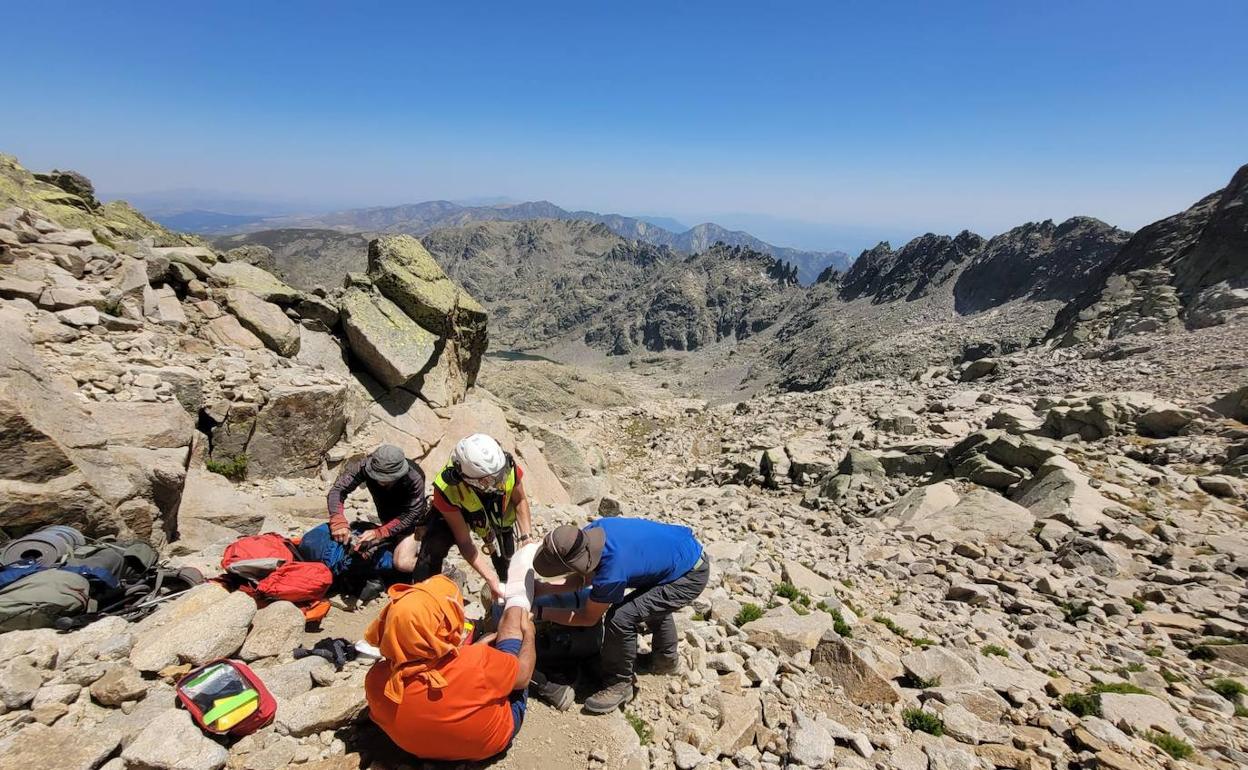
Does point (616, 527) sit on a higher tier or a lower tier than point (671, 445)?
higher

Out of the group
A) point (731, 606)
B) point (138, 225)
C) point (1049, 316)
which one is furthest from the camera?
point (1049, 316)

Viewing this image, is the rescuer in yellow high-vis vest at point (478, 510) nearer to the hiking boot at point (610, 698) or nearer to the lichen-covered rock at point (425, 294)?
the hiking boot at point (610, 698)

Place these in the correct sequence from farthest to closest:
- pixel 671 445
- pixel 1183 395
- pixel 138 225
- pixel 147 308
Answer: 1. pixel 671 445
2. pixel 138 225
3. pixel 1183 395
4. pixel 147 308

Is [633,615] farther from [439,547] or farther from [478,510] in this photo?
[439,547]

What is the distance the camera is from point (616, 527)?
6.00 meters

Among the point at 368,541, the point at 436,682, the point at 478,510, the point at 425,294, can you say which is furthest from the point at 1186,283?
the point at 436,682

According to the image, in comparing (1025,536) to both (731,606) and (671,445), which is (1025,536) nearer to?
(731,606)

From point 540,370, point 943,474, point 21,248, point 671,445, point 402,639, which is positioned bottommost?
point 540,370

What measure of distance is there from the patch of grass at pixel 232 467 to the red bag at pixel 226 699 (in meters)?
7.39

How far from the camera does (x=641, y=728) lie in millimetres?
5816

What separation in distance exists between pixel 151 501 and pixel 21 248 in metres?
8.91

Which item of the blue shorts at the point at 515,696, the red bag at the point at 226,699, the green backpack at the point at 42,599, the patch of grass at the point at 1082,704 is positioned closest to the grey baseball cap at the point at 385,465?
the red bag at the point at 226,699

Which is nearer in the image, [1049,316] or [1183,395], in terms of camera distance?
[1183,395]

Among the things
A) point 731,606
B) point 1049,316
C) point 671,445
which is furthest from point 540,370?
point 731,606
